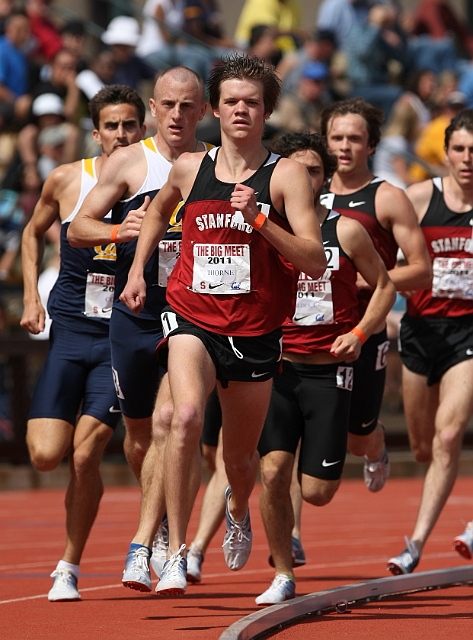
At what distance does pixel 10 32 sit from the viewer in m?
17.7

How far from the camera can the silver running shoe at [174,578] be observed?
19.5 feet

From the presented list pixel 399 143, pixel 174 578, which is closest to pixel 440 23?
pixel 399 143

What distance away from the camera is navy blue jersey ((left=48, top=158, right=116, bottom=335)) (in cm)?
774

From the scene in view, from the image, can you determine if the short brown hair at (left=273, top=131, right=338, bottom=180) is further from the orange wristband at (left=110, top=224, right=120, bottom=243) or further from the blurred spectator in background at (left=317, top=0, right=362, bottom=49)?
the blurred spectator in background at (left=317, top=0, right=362, bottom=49)

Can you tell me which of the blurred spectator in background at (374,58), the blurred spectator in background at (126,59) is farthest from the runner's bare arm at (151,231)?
the blurred spectator in background at (374,58)

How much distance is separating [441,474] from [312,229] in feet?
Result: 8.88

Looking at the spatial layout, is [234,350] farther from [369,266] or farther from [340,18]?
[340,18]

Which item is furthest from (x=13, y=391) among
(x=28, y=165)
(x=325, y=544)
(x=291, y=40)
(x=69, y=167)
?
(x=291, y=40)

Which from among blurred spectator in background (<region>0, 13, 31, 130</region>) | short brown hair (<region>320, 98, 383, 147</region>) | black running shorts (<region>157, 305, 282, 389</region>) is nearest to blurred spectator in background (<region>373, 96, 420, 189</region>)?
blurred spectator in background (<region>0, 13, 31, 130</region>)

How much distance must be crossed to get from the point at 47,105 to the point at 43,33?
2.35 metres

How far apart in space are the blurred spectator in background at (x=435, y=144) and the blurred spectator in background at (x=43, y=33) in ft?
16.8

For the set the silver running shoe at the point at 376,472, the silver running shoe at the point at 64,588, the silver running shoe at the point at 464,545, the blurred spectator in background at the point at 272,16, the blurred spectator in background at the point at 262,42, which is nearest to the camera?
the silver running shoe at the point at 64,588

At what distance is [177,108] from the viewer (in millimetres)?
7273

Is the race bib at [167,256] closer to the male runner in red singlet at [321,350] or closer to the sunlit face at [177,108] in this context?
the sunlit face at [177,108]
